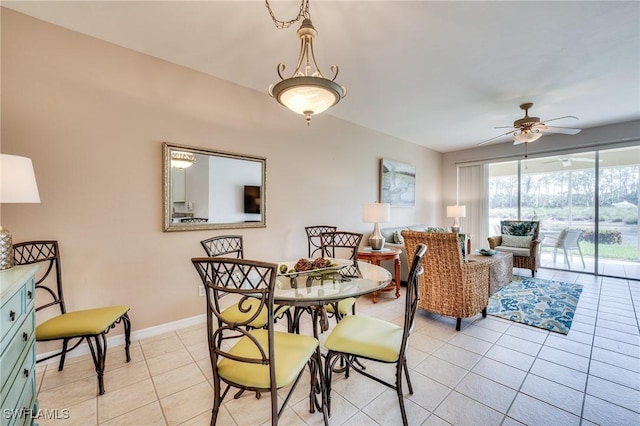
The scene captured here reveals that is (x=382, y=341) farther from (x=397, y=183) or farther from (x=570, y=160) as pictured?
(x=570, y=160)

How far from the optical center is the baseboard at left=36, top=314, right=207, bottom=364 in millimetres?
2157

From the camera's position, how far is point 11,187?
146cm

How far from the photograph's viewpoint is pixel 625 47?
236 centimetres

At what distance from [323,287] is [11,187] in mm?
1816

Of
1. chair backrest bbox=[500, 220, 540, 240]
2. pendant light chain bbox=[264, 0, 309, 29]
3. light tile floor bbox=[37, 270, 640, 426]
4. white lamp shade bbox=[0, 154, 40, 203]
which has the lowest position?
light tile floor bbox=[37, 270, 640, 426]

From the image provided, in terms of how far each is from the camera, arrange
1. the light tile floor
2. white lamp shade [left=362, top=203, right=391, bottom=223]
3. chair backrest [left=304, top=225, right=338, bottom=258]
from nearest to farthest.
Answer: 1. the light tile floor
2. white lamp shade [left=362, top=203, right=391, bottom=223]
3. chair backrest [left=304, top=225, right=338, bottom=258]

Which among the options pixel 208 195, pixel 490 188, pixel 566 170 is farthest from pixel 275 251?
pixel 566 170

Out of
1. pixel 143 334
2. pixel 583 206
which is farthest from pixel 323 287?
pixel 583 206

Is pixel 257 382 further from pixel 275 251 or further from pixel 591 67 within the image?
pixel 591 67

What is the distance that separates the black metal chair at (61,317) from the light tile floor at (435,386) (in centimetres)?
18

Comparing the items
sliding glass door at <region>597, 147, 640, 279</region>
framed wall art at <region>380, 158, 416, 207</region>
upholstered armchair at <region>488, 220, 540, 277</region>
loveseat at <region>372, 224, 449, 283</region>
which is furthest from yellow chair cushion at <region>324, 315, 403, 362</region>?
sliding glass door at <region>597, 147, 640, 279</region>

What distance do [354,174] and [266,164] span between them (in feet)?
5.61

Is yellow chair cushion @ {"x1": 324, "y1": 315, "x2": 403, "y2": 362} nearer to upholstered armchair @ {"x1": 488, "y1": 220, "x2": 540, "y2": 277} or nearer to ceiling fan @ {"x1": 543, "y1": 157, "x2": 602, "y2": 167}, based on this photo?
upholstered armchair @ {"x1": 488, "y1": 220, "x2": 540, "y2": 277}

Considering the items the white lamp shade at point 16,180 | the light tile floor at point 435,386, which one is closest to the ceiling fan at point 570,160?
the light tile floor at point 435,386
